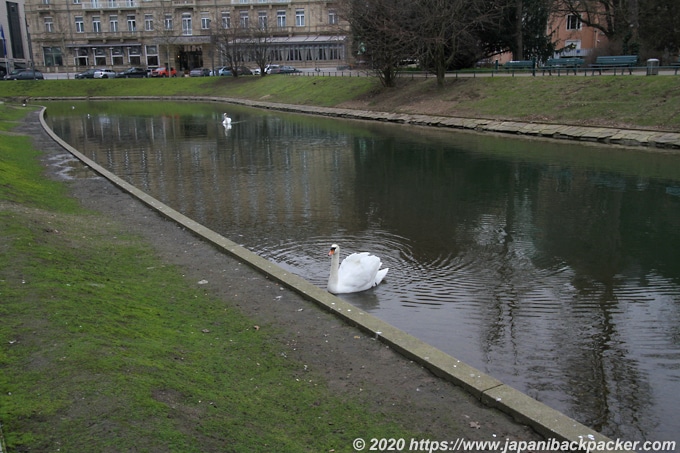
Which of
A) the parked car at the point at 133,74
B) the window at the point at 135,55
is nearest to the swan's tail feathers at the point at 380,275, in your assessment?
the parked car at the point at 133,74

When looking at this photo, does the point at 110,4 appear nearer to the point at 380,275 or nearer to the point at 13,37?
the point at 13,37

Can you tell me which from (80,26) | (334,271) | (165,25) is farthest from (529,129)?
(80,26)

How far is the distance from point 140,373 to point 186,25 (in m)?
92.6

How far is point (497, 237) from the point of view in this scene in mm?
13828

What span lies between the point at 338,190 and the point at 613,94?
20.5m

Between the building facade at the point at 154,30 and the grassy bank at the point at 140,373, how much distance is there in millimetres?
80175

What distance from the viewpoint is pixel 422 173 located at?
21828 millimetres

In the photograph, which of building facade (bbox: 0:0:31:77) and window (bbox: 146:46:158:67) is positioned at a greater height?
building facade (bbox: 0:0:31:77)

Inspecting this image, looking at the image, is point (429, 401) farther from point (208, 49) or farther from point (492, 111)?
point (208, 49)

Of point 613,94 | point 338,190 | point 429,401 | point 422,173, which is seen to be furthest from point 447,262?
point 613,94

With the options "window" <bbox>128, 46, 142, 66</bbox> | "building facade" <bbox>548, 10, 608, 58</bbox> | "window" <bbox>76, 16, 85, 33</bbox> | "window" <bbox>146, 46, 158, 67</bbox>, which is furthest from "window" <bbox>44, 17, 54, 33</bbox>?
"building facade" <bbox>548, 10, 608, 58</bbox>

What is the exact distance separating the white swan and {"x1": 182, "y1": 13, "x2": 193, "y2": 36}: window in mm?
87296

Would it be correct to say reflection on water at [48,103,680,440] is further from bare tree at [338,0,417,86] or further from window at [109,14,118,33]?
window at [109,14,118,33]

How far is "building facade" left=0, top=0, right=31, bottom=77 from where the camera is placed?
314 feet
